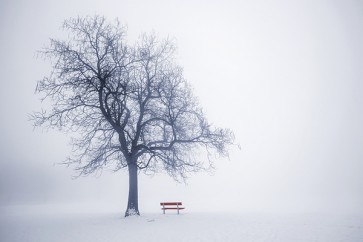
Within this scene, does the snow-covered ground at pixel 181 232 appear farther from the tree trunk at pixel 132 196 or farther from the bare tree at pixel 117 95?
the bare tree at pixel 117 95

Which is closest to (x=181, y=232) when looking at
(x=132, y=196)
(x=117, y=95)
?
(x=132, y=196)

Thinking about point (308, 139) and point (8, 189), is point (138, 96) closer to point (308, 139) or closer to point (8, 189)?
point (8, 189)

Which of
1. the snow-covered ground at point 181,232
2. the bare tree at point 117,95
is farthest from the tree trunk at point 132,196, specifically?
the snow-covered ground at point 181,232

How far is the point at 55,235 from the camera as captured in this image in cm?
1276

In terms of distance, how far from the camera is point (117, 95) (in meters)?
18.0

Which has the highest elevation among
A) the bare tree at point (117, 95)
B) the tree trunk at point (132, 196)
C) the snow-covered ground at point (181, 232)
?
the bare tree at point (117, 95)

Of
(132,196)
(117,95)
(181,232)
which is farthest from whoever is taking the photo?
(132,196)

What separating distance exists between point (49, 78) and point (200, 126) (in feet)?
34.5

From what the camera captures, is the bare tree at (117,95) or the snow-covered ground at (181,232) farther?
the bare tree at (117,95)

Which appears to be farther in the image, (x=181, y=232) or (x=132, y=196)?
(x=132, y=196)

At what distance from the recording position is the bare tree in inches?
712

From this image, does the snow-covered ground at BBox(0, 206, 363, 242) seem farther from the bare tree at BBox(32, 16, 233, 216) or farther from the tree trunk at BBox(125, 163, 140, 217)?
the bare tree at BBox(32, 16, 233, 216)

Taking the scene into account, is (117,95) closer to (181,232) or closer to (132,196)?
(132,196)

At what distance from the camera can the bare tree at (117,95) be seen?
18094 mm
